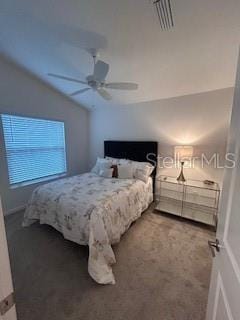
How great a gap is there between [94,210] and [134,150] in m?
2.07

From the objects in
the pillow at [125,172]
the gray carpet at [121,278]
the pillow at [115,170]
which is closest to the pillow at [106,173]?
the pillow at [115,170]

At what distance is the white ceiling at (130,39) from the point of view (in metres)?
1.54

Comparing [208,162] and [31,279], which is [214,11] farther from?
[31,279]

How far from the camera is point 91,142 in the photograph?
183 inches

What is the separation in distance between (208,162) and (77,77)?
2819 mm

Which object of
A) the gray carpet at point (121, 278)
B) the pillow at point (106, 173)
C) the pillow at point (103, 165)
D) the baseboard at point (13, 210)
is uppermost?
the pillow at point (103, 165)

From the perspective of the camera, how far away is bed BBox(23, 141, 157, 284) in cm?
177

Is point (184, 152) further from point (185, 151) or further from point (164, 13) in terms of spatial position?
point (164, 13)

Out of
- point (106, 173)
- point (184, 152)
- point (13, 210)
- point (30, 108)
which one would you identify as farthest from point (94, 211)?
point (30, 108)

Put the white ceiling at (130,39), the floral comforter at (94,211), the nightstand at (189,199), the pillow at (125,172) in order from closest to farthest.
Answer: the white ceiling at (130,39) → the floral comforter at (94,211) → the nightstand at (189,199) → the pillow at (125,172)

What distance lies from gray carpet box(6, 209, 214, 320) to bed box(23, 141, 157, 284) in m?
0.17

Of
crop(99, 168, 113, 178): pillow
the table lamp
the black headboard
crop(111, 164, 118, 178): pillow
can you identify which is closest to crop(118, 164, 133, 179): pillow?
crop(111, 164, 118, 178): pillow

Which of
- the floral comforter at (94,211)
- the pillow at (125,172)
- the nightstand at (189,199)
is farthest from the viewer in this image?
the pillow at (125,172)

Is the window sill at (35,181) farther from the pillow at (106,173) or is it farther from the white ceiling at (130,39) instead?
the white ceiling at (130,39)
